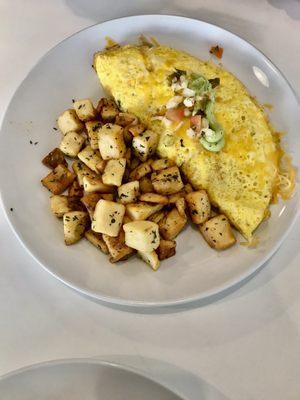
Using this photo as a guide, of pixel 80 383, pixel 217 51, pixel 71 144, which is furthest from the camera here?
pixel 217 51

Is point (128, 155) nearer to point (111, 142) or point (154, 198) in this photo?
point (111, 142)

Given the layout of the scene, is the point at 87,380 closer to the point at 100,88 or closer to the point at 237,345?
the point at 237,345

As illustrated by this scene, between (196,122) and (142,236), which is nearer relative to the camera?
(142,236)

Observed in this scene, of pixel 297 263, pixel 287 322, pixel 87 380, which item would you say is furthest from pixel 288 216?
pixel 87 380

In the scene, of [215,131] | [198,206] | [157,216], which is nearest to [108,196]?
[157,216]

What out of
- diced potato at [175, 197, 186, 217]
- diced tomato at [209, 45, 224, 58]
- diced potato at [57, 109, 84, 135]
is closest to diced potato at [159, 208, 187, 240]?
diced potato at [175, 197, 186, 217]
